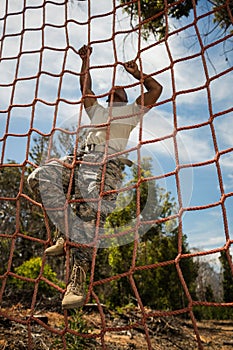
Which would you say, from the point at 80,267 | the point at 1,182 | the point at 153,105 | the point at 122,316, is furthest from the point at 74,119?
the point at 1,182

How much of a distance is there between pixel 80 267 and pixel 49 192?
0.42 m

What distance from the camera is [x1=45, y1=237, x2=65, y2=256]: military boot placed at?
→ 74.9 inches

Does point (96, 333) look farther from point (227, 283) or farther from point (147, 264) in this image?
point (227, 283)

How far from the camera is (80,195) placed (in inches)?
83.0

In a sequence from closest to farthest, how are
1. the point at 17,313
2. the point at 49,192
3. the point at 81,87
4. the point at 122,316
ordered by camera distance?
the point at 49,192 < the point at 81,87 < the point at 17,313 < the point at 122,316

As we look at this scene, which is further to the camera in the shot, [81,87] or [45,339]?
[45,339]

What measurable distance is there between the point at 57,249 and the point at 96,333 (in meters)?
1.67

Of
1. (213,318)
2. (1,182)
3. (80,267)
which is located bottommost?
(213,318)

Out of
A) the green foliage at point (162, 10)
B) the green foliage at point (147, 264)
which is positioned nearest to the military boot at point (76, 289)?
the green foliage at point (162, 10)

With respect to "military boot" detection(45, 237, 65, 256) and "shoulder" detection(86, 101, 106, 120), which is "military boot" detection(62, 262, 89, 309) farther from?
"shoulder" detection(86, 101, 106, 120)

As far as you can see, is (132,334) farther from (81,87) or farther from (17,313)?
(81,87)

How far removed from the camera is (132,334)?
368cm

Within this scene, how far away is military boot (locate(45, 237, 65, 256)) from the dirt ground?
0.62m

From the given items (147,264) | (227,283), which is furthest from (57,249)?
(227,283)
